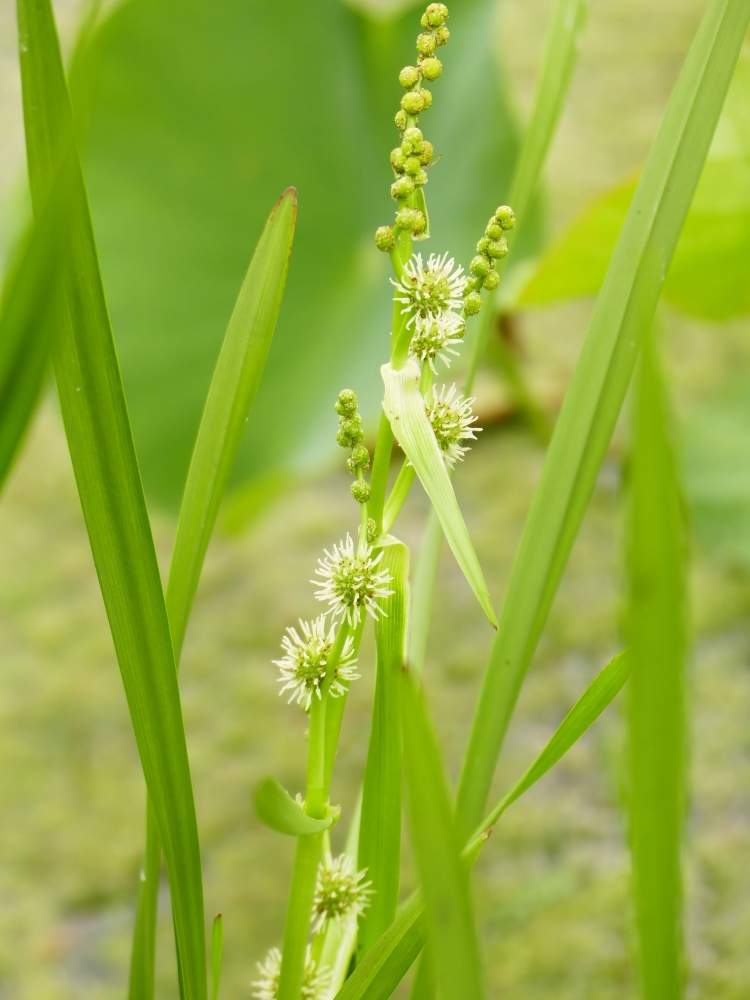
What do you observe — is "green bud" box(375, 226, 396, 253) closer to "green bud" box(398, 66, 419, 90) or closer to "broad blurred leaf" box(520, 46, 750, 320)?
"green bud" box(398, 66, 419, 90)

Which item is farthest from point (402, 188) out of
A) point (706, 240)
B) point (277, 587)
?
point (277, 587)

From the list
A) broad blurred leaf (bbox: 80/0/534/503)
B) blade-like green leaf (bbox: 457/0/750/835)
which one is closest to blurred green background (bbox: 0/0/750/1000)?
broad blurred leaf (bbox: 80/0/534/503)

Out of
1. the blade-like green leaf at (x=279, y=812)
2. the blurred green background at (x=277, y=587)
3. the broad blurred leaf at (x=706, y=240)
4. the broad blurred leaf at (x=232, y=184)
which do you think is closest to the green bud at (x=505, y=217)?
the blade-like green leaf at (x=279, y=812)

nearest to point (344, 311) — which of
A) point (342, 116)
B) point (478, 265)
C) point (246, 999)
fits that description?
point (342, 116)

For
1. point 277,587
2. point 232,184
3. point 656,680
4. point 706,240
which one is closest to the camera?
point 656,680

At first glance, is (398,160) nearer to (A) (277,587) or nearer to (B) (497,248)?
(B) (497,248)
